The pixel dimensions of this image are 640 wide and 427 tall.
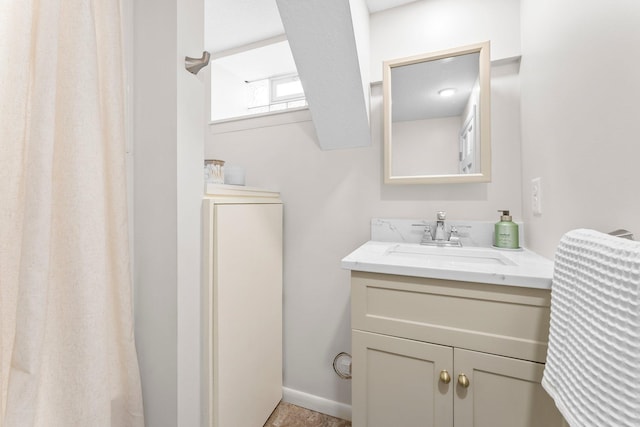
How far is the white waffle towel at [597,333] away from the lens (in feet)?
1.28

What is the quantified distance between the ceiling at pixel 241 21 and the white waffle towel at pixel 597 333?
54.4 inches

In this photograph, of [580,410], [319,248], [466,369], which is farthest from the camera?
[319,248]

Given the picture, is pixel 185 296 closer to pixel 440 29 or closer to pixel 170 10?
pixel 170 10

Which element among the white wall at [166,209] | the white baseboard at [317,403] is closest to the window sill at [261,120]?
the white wall at [166,209]

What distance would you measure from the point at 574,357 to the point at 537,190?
692mm

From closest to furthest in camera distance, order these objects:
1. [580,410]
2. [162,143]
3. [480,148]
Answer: [580,410] < [162,143] < [480,148]

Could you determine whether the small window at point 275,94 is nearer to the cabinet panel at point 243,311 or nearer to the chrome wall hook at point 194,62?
the cabinet panel at point 243,311

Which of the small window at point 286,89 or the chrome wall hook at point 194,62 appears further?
the small window at point 286,89

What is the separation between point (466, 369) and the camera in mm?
802

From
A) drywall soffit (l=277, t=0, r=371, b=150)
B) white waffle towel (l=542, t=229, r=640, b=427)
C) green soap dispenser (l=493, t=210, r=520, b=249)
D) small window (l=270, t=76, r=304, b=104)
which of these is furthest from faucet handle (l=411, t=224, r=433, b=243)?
small window (l=270, t=76, r=304, b=104)

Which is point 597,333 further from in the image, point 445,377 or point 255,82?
point 255,82

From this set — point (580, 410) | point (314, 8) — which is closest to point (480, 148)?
point (314, 8)

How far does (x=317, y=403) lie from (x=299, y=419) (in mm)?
115

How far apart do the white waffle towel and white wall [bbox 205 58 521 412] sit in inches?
28.8
